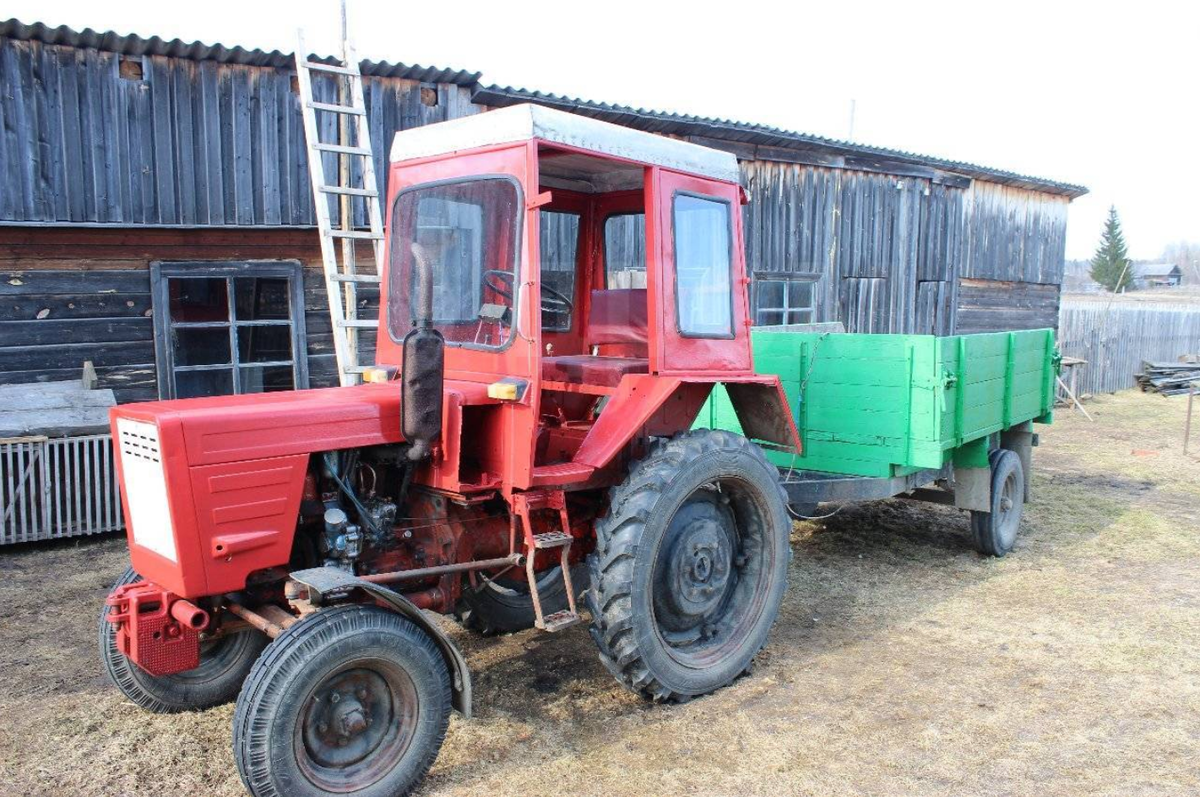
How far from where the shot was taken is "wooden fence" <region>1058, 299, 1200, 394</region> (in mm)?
19531

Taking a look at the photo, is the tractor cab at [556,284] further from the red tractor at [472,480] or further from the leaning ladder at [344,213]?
the leaning ladder at [344,213]

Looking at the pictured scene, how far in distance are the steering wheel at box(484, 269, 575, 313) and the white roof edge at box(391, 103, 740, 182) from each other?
0.57m

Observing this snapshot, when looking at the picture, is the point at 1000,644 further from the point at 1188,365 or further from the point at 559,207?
the point at 1188,365

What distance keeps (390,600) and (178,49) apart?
6.31m

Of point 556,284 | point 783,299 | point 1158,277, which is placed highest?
point 1158,277

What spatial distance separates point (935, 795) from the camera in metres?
3.61

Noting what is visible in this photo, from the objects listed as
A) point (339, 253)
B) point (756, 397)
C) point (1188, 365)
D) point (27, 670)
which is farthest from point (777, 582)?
point (1188, 365)

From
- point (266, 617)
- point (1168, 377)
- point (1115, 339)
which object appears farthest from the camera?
point (1168, 377)

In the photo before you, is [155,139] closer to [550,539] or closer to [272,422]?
[272,422]

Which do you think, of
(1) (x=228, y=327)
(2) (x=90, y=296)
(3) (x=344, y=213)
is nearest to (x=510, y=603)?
(3) (x=344, y=213)

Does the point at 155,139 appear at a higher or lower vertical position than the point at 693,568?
higher

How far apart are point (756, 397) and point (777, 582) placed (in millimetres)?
992

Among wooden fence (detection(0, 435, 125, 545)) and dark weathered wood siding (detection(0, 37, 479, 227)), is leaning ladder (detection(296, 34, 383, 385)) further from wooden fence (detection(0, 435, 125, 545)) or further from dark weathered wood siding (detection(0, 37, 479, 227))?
wooden fence (detection(0, 435, 125, 545))

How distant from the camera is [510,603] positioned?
5.09 meters
